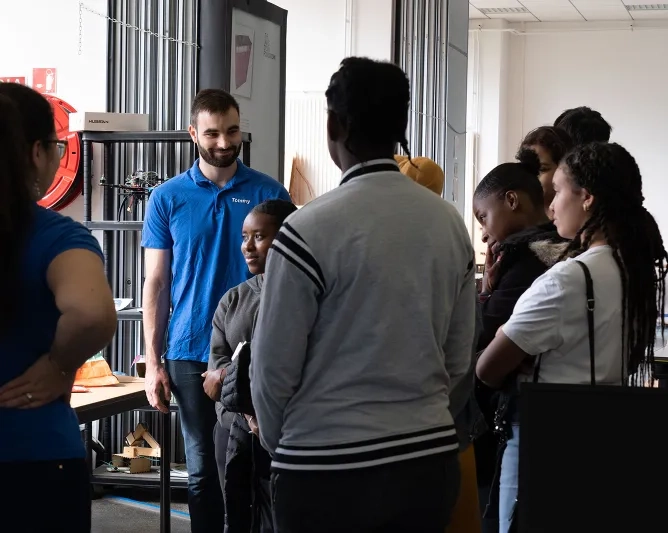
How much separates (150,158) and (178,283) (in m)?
1.54

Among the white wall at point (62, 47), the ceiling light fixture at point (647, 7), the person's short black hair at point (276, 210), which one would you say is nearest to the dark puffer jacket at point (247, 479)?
the person's short black hair at point (276, 210)

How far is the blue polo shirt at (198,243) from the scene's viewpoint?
3188mm

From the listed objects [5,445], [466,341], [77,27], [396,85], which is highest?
[77,27]

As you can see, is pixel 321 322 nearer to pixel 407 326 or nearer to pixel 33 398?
pixel 407 326

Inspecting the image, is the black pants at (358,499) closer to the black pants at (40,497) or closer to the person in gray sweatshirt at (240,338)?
the black pants at (40,497)

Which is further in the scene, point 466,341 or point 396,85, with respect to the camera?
point 466,341

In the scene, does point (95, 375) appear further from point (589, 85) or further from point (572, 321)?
point (589, 85)

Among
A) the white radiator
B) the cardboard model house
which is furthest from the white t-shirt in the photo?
the white radiator

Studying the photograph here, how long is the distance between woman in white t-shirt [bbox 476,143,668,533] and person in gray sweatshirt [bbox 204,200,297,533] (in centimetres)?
82

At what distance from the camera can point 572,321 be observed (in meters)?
1.99

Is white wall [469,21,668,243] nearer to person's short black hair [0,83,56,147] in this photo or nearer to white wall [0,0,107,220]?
white wall [0,0,107,220]

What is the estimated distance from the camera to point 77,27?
4.92 m

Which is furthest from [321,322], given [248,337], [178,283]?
[178,283]

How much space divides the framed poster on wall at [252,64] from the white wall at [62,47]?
63 centimetres
